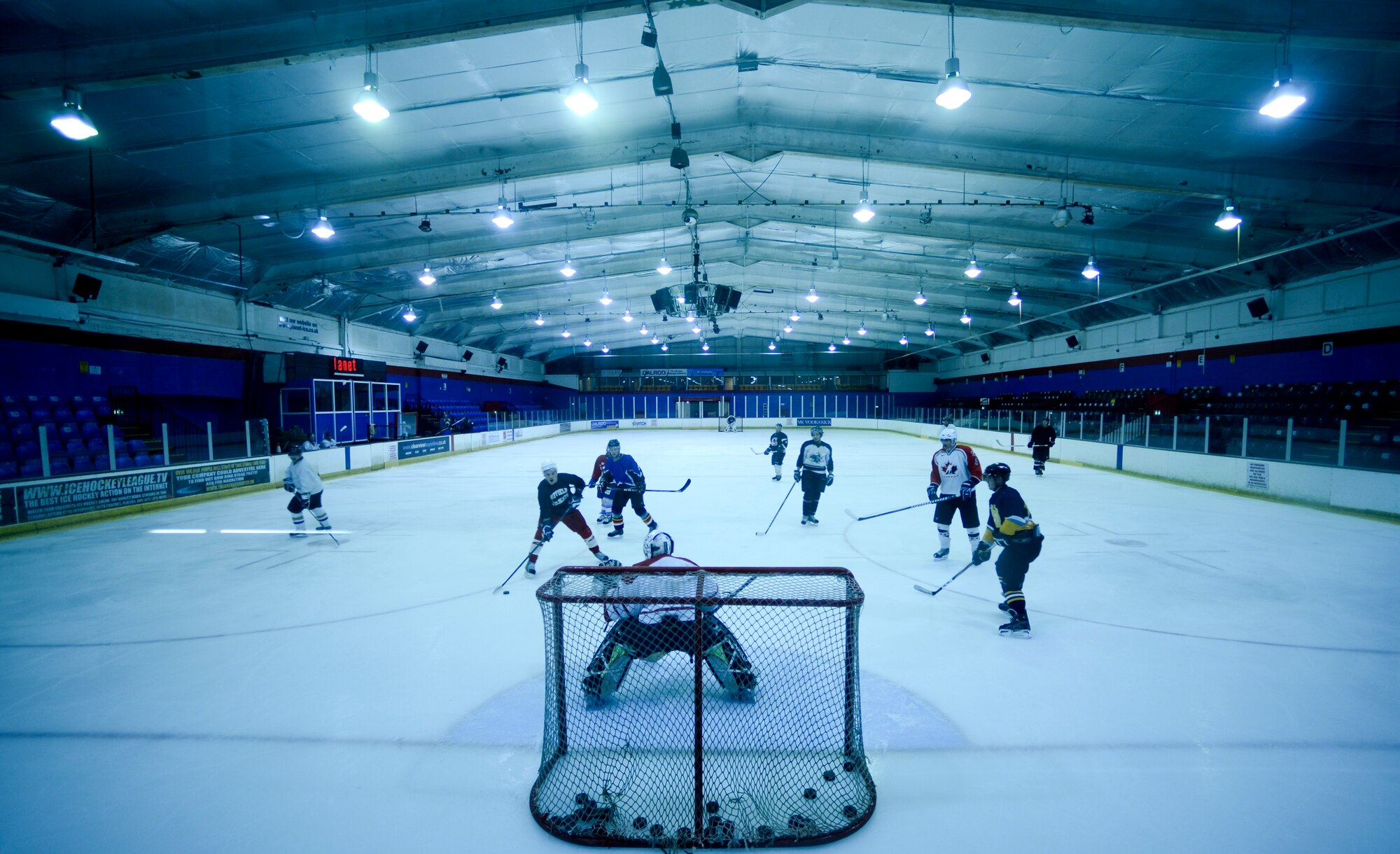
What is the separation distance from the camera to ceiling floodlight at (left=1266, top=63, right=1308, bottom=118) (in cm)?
631

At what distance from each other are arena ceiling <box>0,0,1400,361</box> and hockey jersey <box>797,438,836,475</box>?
560cm

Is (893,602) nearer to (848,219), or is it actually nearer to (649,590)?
(649,590)

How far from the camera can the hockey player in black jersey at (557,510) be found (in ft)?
21.2

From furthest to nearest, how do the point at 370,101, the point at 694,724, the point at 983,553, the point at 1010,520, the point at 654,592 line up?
the point at 370,101 → the point at 983,553 → the point at 1010,520 → the point at 654,592 → the point at 694,724

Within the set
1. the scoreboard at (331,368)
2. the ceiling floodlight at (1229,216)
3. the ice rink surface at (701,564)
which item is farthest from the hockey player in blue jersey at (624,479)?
the scoreboard at (331,368)

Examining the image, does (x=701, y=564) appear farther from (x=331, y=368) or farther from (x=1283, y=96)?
(x=331, y=368)

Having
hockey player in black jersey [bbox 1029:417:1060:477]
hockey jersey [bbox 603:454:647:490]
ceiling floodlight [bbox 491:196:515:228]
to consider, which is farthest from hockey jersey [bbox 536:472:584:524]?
hockey player in black jersey [bbox 1029:417:1060:477]

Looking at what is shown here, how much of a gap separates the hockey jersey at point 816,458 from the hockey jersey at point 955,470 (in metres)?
2.02

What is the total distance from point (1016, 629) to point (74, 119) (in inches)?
477

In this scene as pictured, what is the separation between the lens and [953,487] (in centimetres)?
716

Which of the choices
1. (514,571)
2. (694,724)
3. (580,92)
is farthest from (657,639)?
(580,92)

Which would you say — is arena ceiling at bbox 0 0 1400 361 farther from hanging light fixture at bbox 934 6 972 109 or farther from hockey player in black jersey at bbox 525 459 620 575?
hockey player in black jersey at bbox 525 459 620 575

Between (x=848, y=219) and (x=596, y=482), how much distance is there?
39.6ft

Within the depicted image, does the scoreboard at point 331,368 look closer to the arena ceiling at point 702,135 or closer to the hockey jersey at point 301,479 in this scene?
the arena ceiling at point 702,135
